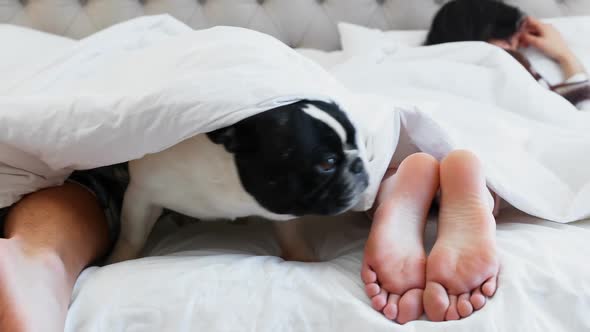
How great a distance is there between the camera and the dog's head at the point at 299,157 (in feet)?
1.98

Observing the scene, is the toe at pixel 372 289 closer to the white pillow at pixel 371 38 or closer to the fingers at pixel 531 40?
the white pillow at pixel 371 38

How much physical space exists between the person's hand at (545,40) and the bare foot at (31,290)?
130cm

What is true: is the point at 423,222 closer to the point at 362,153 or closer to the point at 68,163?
the point at 362,153

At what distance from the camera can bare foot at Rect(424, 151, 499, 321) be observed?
54 centimetres

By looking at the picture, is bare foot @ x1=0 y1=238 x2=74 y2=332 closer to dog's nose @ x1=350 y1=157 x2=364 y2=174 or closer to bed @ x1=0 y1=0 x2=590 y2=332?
bed @ x1=0 y1=0 x2=590 y2=332

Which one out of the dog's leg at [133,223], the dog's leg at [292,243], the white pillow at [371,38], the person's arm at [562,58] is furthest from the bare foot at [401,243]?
the person's arm at [562,58]

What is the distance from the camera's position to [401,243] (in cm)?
62

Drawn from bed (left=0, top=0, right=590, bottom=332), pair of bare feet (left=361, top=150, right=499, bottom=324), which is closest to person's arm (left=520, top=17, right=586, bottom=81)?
bed (left=0, top=0, right=590, bottom=332)

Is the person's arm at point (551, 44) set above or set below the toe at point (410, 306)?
below

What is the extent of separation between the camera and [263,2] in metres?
1.49

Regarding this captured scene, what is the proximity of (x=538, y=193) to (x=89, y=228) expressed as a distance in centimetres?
61

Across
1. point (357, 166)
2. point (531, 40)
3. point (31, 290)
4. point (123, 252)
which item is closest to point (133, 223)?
point (123, 252)

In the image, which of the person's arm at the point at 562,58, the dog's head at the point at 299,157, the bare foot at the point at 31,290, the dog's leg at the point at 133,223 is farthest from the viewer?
the person's arm at the point at 562,58

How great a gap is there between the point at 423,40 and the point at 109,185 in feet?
3.44
